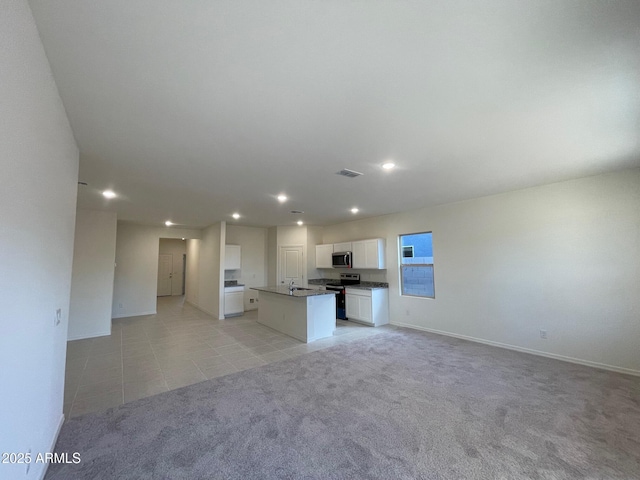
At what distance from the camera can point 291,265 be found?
26.6ft

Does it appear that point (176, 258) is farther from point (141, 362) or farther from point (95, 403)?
point (95, 403)

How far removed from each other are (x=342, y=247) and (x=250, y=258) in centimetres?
311

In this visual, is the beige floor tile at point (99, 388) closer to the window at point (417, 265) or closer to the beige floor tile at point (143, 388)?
the beige floor tile at point (143, 388)

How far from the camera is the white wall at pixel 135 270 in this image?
23.6ft

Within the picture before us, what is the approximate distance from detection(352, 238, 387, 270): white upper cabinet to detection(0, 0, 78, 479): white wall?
5510 mm

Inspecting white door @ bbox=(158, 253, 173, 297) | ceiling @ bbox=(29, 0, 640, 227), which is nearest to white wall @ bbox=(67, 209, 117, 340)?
ceiling @ bbox=(29, 0, 640, 227)

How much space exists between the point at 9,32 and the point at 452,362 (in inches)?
198

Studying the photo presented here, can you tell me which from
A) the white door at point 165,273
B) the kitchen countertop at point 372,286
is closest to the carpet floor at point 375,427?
the kitchen countertop at point 372,286

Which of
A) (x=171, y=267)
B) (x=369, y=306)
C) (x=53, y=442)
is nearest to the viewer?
(x=53, y=442)

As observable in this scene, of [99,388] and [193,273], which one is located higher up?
[193,273]

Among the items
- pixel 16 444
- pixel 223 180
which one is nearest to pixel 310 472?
pixel 16 444

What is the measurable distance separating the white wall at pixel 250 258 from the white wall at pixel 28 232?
19.4 ft

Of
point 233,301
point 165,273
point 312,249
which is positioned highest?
point 312,249

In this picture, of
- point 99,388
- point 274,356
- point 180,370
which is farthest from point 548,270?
point 99,388
